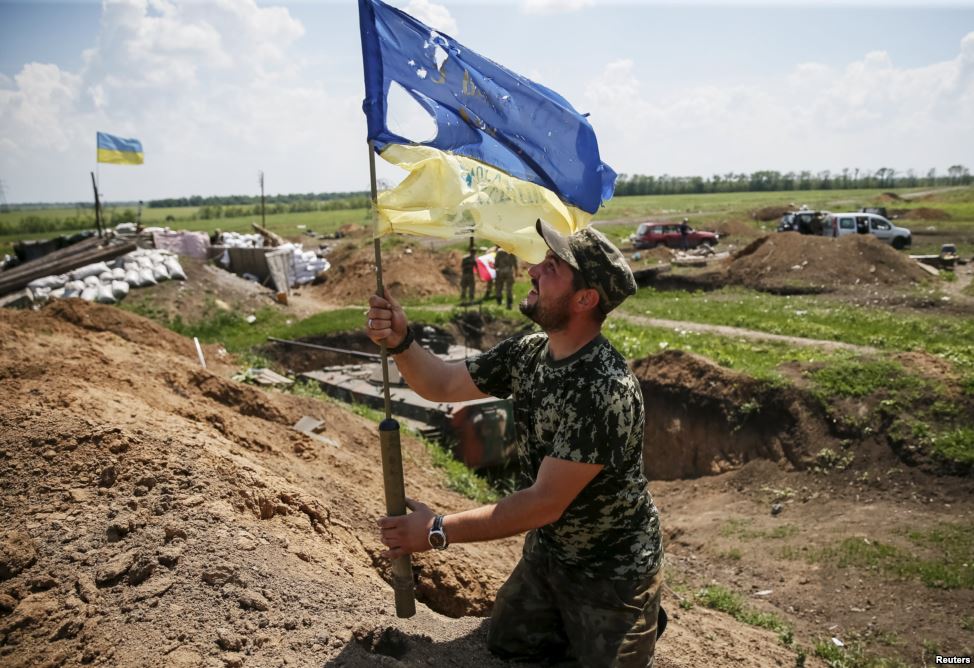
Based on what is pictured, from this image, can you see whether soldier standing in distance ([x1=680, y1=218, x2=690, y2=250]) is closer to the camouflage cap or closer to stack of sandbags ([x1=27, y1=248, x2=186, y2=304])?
stack of sandbags ([x1=27, y1=248, x2=186, y2=304])

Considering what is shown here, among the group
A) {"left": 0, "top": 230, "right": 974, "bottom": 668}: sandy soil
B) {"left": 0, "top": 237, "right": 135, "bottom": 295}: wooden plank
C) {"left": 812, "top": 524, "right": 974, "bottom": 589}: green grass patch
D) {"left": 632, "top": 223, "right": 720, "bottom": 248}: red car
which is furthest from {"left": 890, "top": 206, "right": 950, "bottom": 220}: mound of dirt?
{"left": 0, "top": 237, "right": 135, "bottom": 295}: wooden plank

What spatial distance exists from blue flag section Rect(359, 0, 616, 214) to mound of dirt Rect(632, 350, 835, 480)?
21.9ft

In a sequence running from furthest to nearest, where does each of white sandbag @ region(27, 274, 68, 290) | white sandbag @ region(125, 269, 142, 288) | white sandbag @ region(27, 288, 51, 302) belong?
1. white sandbag @ region(125, 269, 142, 288)
2. white sandbag @ region(27, 274, 68, 290)
3. white sandbag @ region(27, 288, 51, 302)

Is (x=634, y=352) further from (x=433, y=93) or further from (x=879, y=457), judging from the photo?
(x=433, y=93)

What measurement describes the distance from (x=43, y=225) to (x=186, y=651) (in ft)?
241

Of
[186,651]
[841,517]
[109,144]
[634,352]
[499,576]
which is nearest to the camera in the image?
[186,651]

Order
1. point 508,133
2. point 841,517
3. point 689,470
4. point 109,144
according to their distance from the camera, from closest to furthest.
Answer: point 508,133 < point 841,517 < point 689,470 < point 109,144

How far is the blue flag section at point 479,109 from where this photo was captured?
3695 mm

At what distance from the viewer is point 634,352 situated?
1296cm

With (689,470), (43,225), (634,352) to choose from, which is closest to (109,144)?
(634,352)

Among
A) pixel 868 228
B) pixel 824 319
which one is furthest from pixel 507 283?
pixel 868 228

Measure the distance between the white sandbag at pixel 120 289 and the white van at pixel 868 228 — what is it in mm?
26051

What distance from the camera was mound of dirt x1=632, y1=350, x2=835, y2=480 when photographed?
9580 mm

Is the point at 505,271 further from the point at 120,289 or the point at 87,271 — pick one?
the point at 87,271
